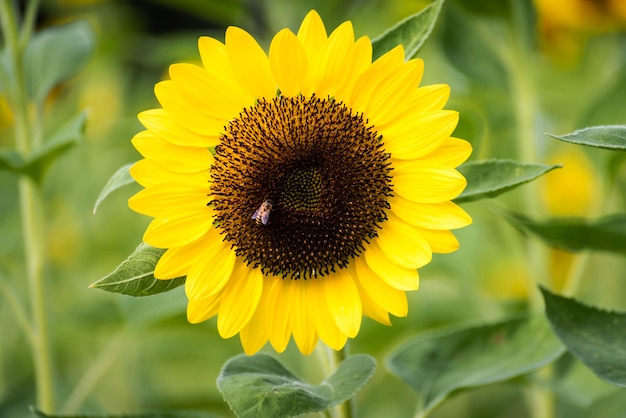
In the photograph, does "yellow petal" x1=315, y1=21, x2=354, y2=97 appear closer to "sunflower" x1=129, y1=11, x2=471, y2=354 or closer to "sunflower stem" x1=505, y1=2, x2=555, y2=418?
"sunflower" x1=129, y1=11, x2=471, y2=354

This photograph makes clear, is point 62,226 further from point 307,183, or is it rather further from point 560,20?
point 307,183

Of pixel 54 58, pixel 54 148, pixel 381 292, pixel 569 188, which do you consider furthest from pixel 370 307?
pixel 569 188

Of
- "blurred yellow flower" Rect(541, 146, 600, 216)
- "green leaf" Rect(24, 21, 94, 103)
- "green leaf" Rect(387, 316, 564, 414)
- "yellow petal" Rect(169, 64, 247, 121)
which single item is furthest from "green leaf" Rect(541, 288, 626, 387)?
"blurred yellow flower" Rect(541, 146, 600, 216)

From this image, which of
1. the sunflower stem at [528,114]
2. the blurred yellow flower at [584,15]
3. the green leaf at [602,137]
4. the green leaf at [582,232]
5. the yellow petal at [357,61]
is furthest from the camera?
the blurred yellow flower at [584,15]

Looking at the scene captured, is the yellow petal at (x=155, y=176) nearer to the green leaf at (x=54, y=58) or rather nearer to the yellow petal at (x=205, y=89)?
the yellow petal at (x=205, y=89)

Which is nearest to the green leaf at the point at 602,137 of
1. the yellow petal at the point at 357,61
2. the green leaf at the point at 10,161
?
the yellow petal at the point at 357,61

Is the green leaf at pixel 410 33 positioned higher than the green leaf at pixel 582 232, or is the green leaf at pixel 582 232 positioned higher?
the green leaf at pixel 410 33
